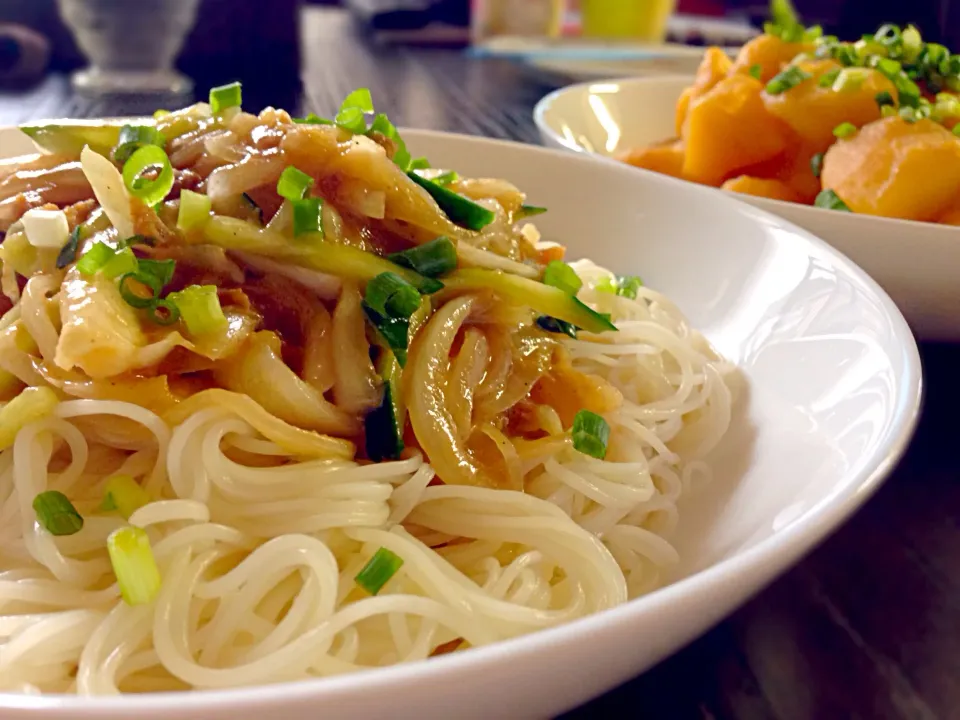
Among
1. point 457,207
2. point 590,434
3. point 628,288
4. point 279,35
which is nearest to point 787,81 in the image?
point 628,288

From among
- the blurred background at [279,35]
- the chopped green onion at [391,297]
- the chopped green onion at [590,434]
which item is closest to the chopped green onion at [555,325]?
the chopped green onion at [590,434]

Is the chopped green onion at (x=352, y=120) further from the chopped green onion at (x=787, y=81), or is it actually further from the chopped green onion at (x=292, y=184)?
the chopped green onion at (x=787, y=81)

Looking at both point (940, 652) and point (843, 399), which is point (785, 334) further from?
point (940, 652)

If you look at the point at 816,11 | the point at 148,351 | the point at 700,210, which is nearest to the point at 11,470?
the point at 148,351

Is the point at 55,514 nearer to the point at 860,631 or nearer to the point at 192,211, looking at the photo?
the point at 192,211

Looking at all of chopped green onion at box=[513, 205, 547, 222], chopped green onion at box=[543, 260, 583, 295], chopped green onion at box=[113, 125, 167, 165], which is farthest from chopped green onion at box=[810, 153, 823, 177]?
chopped green onion at box=[113, 125, 167, 165]

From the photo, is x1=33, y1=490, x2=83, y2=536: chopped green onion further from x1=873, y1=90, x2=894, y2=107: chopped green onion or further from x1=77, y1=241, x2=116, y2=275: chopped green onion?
x1=873, y1=90, x2=894, y2=107: chopped green onion

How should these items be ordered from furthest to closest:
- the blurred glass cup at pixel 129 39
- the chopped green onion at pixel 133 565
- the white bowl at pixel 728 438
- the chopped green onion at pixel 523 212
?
1. the blurred glass cup at pixel 129 39
2. the chopped green onion at pixel 523 212
3. the chopped green onion at pixel 133 565
4. the white bowl at pixel 728 438

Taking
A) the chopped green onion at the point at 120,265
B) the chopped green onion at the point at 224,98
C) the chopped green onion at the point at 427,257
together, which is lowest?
the chopped green onion at the point at 427,257
